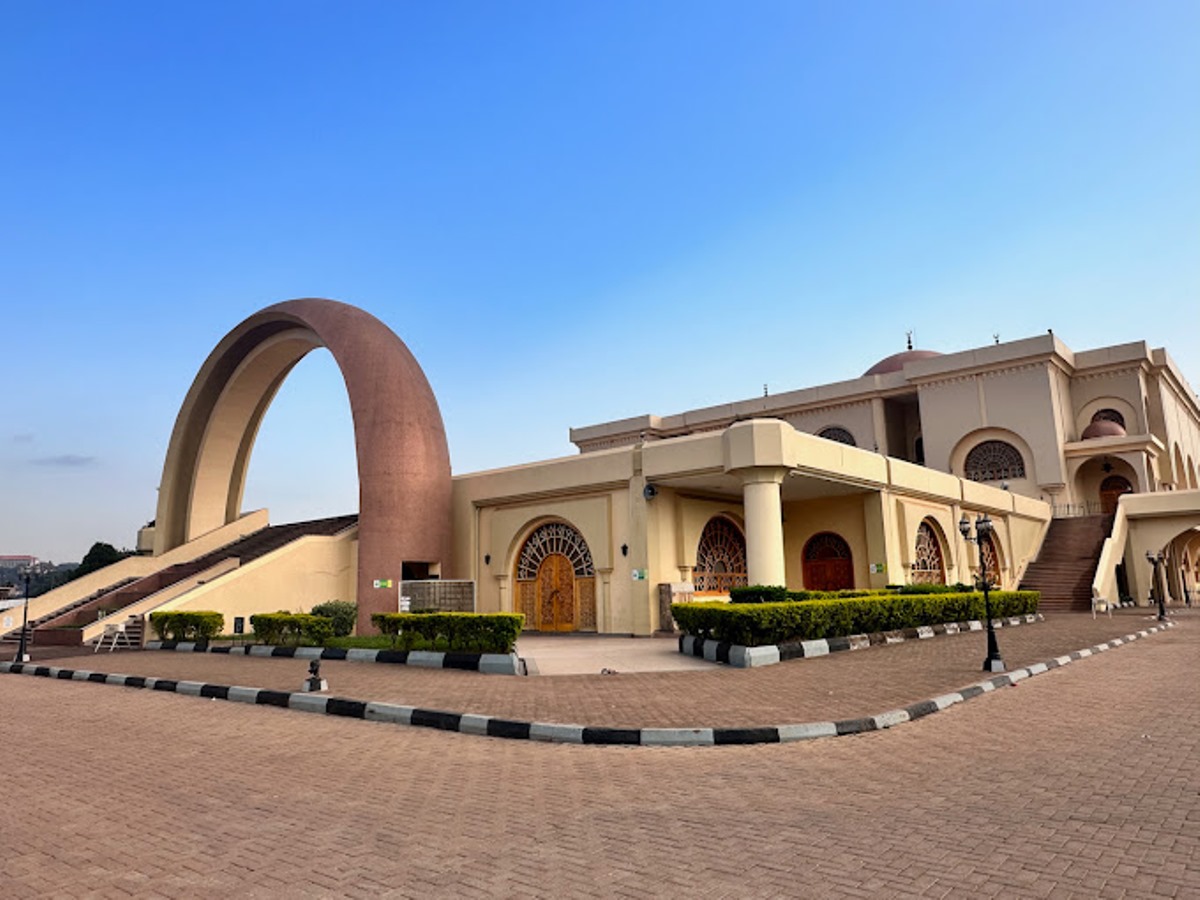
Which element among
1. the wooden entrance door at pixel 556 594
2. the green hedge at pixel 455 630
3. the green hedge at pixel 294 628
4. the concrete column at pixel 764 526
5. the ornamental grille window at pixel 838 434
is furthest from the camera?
the ornamental grille window at pixel 838 434

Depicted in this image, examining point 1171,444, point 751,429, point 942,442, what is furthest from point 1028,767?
point 1171,444

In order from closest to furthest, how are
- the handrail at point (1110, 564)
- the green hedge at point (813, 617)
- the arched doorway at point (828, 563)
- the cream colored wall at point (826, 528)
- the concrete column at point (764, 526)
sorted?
the green hedge at point (813, 617), the concrete column at point (764, 526), the cream colored wall at point (826, 528), the arched doorway at point (828, 563), the handrail at point (1110, 564)

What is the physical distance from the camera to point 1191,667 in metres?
11.6

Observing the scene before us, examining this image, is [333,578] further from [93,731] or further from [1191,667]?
[1191,667]

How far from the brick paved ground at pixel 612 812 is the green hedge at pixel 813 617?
477 centimetres

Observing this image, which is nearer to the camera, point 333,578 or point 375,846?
point 375,846

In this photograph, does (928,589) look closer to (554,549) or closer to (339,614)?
(554,549)

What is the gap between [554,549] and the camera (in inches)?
870

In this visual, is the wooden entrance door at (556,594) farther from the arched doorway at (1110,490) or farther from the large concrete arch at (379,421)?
the arched doorway at (1110,490)

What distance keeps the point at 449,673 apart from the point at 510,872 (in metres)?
8.94

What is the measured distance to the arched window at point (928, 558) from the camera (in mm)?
24578

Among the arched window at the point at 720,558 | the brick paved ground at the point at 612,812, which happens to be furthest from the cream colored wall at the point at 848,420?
the brick paved ground at the point at 612,812

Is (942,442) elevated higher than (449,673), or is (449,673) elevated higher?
(942,442)

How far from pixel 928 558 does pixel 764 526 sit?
10.8 m
